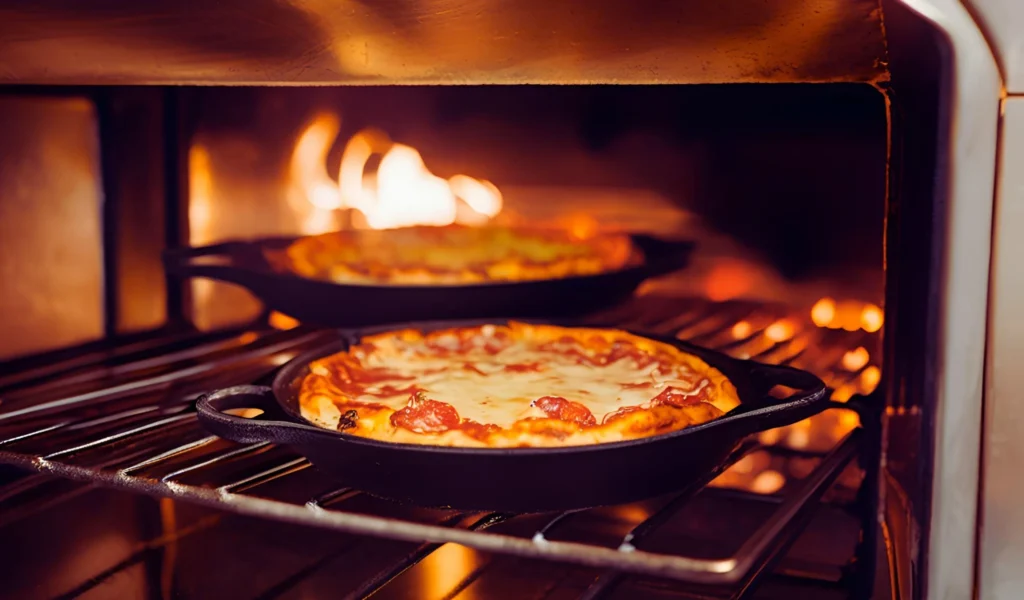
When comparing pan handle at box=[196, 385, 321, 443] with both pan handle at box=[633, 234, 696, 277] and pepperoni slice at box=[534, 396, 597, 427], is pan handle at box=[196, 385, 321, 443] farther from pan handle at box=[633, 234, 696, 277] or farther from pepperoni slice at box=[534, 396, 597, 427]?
pan handle at box=[633, 234, 696, 277]

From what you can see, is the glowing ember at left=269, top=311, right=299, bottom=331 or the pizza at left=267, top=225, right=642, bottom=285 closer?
the pizza at left=267, top=225, right=642, bottom=285

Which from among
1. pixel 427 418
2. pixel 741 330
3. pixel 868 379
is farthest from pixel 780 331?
pixel 427 418

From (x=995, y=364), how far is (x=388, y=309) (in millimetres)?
902

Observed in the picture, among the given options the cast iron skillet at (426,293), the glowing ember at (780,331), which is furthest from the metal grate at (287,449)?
the cast iron skillet at (426,293)

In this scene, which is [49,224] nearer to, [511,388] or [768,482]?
[511,388]

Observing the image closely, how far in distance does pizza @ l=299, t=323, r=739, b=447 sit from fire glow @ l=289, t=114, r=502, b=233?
1.15 ft

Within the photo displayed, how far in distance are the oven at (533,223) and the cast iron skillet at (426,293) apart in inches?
1.9

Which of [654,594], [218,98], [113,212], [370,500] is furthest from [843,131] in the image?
[113,212]

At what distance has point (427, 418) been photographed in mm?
935

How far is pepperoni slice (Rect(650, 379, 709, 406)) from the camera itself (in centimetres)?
102

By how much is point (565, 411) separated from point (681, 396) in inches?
5.9

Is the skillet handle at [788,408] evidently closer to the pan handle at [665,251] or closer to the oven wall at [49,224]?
the pan handle at [665,251]

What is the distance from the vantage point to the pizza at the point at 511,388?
0.91 m

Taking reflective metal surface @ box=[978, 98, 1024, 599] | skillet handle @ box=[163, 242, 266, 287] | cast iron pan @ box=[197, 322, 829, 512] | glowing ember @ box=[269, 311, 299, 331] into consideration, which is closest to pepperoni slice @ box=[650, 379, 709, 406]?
cast iron pan @ box=[197, 322, 829, 512]
